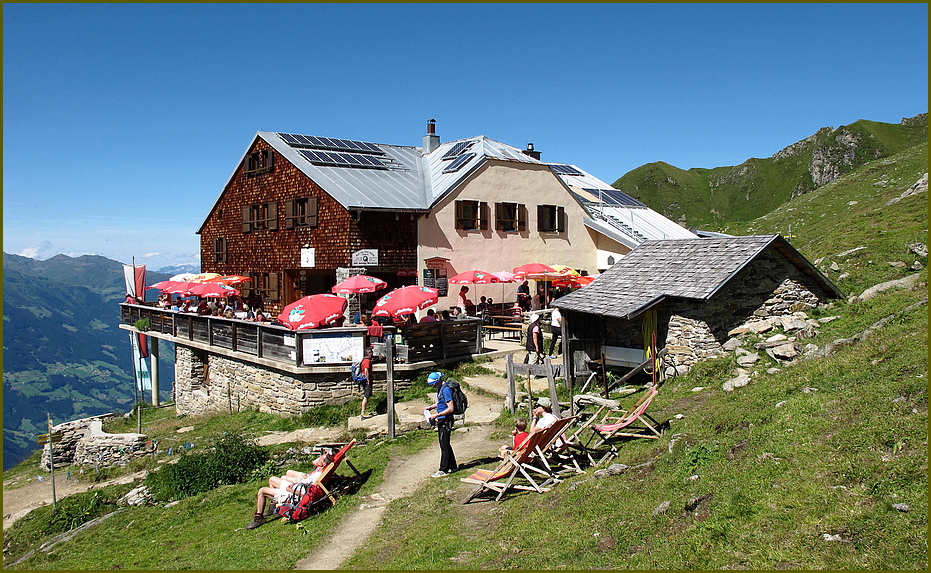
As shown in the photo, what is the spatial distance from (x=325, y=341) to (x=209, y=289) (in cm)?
808

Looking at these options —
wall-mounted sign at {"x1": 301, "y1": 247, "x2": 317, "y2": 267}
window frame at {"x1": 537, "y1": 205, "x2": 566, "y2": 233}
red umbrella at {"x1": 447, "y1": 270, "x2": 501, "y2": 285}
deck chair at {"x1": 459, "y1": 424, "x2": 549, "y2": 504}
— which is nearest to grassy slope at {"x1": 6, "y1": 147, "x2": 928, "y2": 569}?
deck chair at {"x1": 459, "y1": 424, "x2": 549, "y2": 504}

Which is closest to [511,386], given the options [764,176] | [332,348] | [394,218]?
[332,348]

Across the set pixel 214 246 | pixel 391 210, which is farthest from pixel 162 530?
pixel 214 246

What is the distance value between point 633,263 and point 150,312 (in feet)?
74.0

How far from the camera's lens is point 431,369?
66.8ft

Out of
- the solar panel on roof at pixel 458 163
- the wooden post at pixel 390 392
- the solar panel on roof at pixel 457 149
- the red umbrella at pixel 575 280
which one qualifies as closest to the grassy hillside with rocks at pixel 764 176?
the solar panel on roof at pixel 457 149

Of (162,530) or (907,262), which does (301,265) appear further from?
(907,262)

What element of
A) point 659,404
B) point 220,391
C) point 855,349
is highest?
point 855,349

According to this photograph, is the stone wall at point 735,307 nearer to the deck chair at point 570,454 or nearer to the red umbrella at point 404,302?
the deck chair at point 570,454

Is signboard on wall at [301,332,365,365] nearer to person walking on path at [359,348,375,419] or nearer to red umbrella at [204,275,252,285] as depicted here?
person walking on path at [359,348,375,419]

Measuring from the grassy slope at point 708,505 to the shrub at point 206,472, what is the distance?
827 millimetres

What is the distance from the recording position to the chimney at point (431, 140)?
34.8m

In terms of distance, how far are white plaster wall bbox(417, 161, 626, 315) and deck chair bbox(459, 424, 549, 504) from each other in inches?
682

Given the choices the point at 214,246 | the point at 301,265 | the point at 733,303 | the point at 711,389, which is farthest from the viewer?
the point at 214,246
